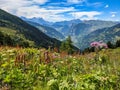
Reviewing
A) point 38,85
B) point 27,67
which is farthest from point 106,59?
point 38,85

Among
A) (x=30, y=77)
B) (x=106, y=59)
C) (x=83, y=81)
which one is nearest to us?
(x=83, y=81)

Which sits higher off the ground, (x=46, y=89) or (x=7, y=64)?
(x=7, y=64)

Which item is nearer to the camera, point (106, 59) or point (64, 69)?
point (64, 69)

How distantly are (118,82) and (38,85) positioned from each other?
239 cm

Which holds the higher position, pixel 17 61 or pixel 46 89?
pixel 17 61

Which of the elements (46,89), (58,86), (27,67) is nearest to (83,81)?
(58,86)

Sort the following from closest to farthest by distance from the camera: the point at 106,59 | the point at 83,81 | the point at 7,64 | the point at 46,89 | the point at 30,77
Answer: the point at 83,81 → the point at 46,89 → the point at 30,77 → the point at 7,64 → the point at 106,59

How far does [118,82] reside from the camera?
7.27 metres

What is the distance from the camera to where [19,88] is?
24.6 ft

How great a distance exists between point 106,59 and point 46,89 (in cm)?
640

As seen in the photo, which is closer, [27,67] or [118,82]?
[118,82]

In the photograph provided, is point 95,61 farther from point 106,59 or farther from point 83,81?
point 83,81

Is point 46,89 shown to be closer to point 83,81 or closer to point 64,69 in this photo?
point 83,81

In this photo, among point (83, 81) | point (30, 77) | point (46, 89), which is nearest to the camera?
point (83, 81)
